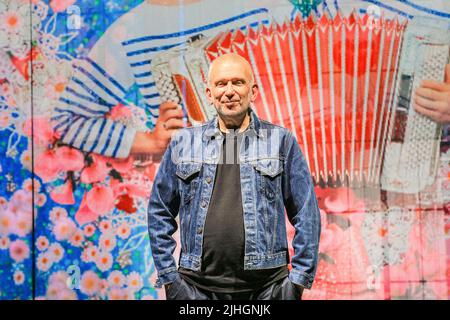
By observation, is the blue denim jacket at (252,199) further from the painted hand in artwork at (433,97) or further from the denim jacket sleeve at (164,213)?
the painted hand in artwork at (433,97)

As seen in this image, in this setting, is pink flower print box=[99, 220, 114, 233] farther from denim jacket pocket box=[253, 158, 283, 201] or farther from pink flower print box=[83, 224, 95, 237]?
denim jacket pocket box=[253, 158, 283, 201]

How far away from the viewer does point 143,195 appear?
4512mm

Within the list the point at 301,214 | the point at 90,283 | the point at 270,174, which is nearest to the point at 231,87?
the point at 270,174

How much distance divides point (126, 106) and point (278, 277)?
1.75 meters

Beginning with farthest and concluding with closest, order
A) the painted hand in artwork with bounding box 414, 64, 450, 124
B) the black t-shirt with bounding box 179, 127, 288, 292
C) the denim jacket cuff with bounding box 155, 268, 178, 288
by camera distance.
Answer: the painted hand in artwork with bounding box 414, 64, 450, 124 < the denim jacket cuff with bounding box 155, 268, 178, 288 < the black t-shirt with bounding box 179, 127, 288, 292

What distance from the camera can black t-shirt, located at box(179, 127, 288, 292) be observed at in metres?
3.14

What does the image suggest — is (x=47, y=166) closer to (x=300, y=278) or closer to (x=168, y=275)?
(x=168, y=275)

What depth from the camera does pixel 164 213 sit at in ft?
10.9

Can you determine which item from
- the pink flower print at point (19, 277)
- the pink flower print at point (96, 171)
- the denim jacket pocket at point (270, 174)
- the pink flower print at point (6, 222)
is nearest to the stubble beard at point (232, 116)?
the denim jacket pocket at point (270, 174)

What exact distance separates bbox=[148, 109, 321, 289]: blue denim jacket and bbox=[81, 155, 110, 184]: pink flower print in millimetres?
1223

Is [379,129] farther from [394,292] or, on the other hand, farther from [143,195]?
[143,195]

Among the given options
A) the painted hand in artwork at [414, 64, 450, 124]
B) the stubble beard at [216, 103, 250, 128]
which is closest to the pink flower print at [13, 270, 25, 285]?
the stubble beard at [216, 103, 250, 128]

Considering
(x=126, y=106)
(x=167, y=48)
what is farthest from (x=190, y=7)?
(x=126, y=106)

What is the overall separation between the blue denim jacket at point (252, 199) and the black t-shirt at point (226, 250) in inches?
1.0
